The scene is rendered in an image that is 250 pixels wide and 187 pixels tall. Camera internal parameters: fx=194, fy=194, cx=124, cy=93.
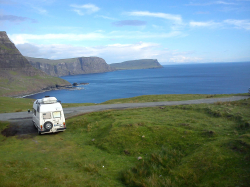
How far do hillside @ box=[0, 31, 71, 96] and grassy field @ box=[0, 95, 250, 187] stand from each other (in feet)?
484

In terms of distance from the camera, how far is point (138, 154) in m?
13.7

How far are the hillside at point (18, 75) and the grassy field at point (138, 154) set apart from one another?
14755cm

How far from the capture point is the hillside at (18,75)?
15600 centimetres

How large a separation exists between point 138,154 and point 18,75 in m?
198

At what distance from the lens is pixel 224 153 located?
34.9ft

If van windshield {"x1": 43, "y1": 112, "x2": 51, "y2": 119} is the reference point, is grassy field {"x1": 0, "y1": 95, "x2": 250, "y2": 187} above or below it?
below

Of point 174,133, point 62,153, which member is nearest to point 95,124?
point 62,153

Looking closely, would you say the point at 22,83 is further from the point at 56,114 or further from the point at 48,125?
the point at 56,114

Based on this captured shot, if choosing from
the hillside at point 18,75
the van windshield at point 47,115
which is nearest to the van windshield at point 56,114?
the van windshield at point 47,115

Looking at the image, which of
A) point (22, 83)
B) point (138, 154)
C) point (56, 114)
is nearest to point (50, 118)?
point (56, 114)

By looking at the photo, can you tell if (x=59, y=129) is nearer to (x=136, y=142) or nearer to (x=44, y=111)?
(x=44, y=111)

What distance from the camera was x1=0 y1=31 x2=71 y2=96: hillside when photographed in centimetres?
15600

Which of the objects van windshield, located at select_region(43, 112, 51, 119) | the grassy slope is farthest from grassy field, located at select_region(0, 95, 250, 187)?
the grassy slope

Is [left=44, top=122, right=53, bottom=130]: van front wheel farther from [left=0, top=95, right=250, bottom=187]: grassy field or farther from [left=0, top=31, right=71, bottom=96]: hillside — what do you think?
[left=0, top=31, right=71, bottom=96]: hillside
